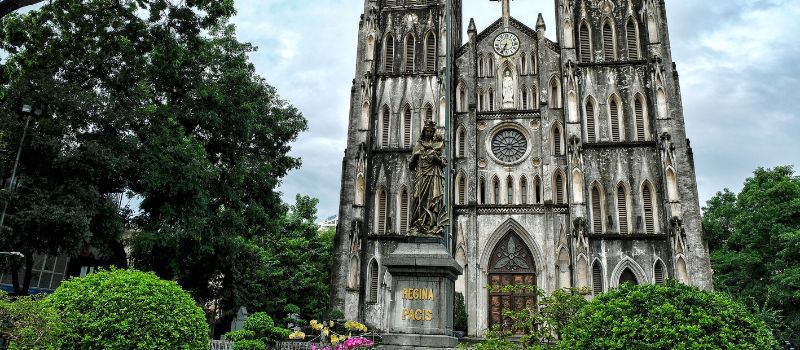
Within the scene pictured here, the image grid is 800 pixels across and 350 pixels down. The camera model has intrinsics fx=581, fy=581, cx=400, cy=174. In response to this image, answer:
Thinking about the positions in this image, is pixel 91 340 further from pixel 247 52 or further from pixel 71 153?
pixel 247 52

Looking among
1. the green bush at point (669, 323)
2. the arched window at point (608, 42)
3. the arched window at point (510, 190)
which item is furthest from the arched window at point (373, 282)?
the green bush at point (669, 323)

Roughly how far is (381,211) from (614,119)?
11.8 metres

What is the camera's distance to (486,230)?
27.0 metres

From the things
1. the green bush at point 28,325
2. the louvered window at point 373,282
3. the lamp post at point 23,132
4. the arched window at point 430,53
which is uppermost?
the arched window at point 430,53

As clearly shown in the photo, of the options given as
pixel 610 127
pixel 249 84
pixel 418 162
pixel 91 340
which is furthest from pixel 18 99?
pixel 610 127

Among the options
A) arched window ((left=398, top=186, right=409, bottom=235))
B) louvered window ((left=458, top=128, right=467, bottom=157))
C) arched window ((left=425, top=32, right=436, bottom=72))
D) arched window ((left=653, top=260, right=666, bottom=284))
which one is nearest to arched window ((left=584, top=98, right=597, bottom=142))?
louvered window ((left=458, top=128, right=467, bottom=157))

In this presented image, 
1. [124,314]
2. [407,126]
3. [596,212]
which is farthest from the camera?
[407,126]

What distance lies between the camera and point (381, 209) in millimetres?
27766

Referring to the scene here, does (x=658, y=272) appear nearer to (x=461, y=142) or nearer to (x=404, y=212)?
(x=461, y=142)

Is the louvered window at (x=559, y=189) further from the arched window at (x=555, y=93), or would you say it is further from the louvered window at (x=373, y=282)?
the louvered window at (x=373, y=282)

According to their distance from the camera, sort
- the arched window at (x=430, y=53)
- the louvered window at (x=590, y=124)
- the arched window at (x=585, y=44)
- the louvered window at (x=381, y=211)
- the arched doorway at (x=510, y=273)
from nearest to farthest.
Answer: the arched doorway at (x=510, y=273)
the louvered window at (x=590, y=124)
the louvered window at (x=381, y=211)
the arched window at (x=585, y=44)
the arched window at (x=430, y=53)

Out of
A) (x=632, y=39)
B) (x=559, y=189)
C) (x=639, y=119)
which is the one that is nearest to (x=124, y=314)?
(x=559, y=189)

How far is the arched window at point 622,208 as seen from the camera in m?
25.7

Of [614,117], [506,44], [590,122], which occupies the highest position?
[506,44]
